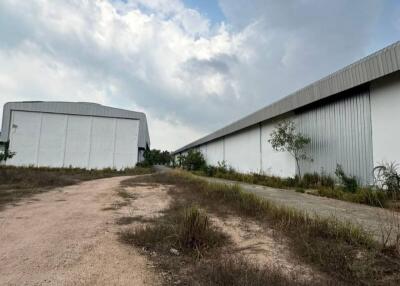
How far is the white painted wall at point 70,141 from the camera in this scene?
85.8ft

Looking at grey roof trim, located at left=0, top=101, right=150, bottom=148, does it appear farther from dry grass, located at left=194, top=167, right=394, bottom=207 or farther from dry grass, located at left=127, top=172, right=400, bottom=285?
dry grass, located at left=127, top=172, right=400, bottom=285

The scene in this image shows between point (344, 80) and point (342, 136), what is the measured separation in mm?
2099

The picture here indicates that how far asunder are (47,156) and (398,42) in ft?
88.7

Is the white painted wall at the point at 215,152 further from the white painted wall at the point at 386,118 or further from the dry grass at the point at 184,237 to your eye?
the dry grass at the point at 184,237

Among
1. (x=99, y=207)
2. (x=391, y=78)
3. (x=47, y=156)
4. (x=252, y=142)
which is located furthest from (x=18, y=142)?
(x=391, y=78)

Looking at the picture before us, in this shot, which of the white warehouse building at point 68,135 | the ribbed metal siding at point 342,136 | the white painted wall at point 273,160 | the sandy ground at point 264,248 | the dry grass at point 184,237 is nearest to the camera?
the sandy ground at point 264,248

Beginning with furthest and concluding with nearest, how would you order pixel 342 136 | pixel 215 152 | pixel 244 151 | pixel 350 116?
pixel 215 152 < pixel 244 151 < pixel 342 136 < pixel 350 116

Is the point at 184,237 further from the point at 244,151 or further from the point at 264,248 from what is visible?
the point at 244,151

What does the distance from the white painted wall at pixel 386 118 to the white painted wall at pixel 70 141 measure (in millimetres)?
22795

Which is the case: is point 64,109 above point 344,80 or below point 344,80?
above

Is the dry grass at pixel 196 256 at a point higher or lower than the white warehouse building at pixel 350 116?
lower

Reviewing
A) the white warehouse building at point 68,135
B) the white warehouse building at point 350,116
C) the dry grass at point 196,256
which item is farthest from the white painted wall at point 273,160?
the white warehouse building at point 68,135

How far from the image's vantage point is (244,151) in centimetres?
2105

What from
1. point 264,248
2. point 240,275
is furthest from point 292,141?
point 240,275
